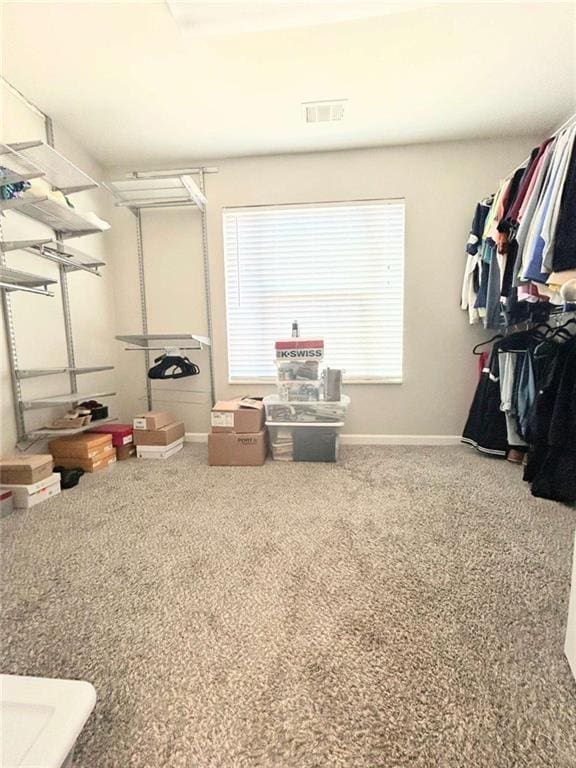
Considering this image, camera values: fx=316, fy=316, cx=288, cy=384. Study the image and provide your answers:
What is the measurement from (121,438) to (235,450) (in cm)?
87

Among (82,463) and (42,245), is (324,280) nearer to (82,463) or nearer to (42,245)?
(42,245)

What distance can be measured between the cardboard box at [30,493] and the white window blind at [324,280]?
1.54 m

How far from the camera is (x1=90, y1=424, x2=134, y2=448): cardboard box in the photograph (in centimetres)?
231

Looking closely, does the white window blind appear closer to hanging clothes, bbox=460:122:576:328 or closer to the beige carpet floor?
hanging clothes, bbox=460:122:576:328

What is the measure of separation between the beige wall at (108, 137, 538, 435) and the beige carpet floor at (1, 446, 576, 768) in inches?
39.7

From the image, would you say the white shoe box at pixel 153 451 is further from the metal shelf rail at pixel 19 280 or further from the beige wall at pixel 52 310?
the metal shelf rail at pixel 19 280

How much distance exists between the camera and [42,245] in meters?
1.77

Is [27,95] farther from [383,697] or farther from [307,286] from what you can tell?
[383,697]

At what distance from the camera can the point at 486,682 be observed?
0.74m

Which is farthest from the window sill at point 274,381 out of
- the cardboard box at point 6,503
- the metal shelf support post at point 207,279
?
the cardboard box at point 6,503

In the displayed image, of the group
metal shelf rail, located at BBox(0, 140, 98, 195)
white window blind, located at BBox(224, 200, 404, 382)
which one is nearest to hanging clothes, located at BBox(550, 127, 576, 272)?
white window blind, located at BBox(224, 200, 404, 382)

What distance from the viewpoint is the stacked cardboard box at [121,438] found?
2309 mm

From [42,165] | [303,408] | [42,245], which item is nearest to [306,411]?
[303,408]

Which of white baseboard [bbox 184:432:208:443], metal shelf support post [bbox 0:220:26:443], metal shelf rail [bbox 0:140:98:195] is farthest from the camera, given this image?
white baseboard [bbox 184:432:208:443]
